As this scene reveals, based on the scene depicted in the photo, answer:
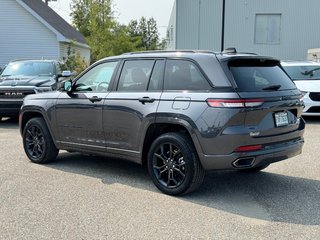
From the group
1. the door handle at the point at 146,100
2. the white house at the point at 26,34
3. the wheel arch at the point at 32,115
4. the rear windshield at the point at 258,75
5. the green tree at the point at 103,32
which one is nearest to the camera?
the rear windshield at the point at 258,75

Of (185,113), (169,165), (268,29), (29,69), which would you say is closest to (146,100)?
(185,113)

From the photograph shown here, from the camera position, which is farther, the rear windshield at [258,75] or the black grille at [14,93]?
the black grille at [14,93]

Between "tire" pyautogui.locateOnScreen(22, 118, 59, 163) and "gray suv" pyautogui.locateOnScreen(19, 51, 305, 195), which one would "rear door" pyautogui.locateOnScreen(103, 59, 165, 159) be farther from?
"tire" pyautogui.locateOnScreen(22, 118, 59, 163)

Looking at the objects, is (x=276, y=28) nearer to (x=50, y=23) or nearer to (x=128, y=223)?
(x=50, y=23)

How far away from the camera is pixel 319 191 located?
5469 mm

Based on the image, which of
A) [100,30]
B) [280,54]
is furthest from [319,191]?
[100,30]

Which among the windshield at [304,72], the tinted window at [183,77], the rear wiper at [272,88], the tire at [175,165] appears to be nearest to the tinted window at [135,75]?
the tinted window at [183,77]

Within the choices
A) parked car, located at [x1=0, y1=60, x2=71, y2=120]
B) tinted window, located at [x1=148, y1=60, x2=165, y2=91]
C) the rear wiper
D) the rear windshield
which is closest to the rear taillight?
the rear windshield

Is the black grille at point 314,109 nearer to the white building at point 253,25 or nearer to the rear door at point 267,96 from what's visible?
the rear door at point 267,96

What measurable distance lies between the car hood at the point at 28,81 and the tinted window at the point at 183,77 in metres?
6.74

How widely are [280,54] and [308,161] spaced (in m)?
24.5

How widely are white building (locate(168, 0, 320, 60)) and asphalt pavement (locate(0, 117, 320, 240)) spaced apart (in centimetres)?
2304

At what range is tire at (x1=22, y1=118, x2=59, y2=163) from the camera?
688 cm

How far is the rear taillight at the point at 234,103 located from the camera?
15.4ft
